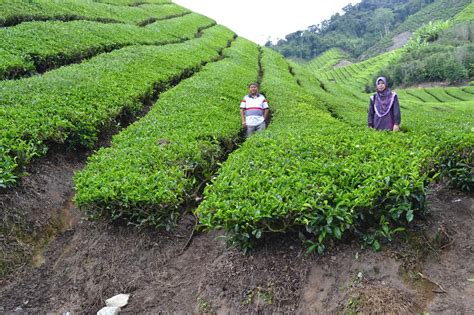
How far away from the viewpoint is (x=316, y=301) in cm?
455

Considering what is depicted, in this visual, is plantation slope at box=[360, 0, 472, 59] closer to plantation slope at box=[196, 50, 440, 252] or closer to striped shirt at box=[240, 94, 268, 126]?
striped shirt at box=[240, 94, 268, 126]

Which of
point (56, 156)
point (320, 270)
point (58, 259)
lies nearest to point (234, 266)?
point (320, 270)

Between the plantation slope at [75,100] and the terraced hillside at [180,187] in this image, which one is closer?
the terraced hillside at [180,187]

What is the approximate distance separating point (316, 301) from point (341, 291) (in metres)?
0.33

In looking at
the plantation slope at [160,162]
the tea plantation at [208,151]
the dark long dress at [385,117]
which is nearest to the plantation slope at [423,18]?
the tea plantation at [208,151]

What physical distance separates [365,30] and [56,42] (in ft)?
539

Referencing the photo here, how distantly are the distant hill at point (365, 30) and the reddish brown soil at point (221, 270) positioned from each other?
132 m

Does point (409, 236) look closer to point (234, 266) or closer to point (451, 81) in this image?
point (234, 266)

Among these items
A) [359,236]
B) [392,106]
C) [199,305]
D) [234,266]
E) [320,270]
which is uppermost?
[392,106]

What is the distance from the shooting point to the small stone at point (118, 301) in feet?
17.8

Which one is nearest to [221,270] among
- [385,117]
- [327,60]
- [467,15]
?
[385,117]

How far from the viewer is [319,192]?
5000 mm

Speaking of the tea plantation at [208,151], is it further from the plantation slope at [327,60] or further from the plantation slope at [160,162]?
the plantation slope at [327,60]

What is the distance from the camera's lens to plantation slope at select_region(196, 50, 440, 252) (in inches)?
188
